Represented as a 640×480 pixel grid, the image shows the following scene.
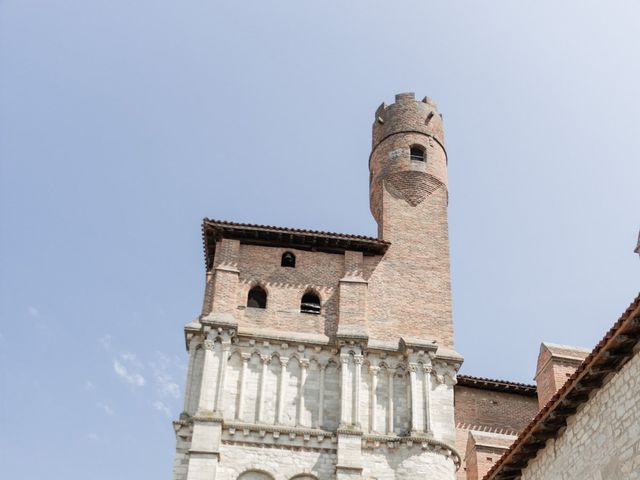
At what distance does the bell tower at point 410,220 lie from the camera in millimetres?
25438

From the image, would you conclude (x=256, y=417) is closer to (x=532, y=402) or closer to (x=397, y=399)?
(x=397, y=399)

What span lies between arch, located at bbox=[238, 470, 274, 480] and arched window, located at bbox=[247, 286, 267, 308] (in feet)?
17.7

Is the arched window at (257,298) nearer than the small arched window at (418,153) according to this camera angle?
Yes

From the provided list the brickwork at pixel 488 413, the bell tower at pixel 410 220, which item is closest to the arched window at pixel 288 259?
the bell tower at pixel 410 220

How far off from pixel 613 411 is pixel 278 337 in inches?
521

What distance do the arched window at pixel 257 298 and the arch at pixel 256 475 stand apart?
5.38 m

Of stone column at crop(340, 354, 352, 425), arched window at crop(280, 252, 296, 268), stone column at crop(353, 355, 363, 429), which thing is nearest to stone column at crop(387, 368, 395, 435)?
stone column at crop(353, 355, 363, 429)

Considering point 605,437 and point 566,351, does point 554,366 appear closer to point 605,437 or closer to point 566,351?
point 566,351

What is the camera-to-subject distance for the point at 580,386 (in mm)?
12680

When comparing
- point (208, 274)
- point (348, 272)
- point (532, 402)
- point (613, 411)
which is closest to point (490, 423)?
point (532, 402)

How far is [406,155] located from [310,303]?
7091 mm

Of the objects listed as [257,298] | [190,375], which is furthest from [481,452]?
[190,375]

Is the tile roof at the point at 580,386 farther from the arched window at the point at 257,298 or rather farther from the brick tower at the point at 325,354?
the arched window at the point at 257,298

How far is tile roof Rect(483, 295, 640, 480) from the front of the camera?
11.6 meters
